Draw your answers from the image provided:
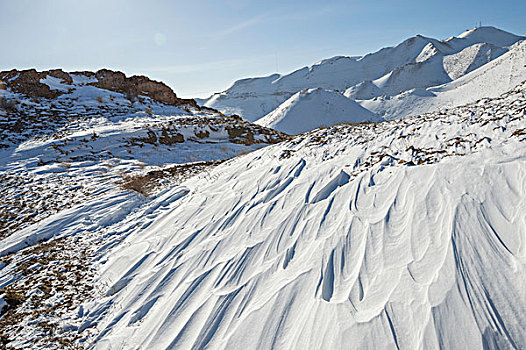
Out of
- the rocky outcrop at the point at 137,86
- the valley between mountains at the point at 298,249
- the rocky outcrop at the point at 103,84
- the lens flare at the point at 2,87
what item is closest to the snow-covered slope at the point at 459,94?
the rocky outcrop at the point at 103,84

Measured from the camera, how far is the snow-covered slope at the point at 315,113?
2656cm

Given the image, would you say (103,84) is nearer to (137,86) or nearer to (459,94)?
(137,86)

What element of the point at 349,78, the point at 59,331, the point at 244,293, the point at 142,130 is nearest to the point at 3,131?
the point at 142,130

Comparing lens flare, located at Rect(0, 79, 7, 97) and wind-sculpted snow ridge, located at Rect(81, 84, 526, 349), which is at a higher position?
lens flare, located at Rect(0, 79, 7, 97)

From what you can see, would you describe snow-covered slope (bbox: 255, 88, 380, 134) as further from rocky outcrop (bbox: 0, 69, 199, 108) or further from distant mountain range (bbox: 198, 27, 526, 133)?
rocky outcrop (bbox: 0, 69, 199, 108)

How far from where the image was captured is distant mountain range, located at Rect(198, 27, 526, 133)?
992 inches

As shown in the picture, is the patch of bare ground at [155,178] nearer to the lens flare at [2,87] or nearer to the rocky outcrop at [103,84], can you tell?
the rocky outcrop at [103,84]

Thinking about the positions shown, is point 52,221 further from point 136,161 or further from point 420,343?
point 420,343

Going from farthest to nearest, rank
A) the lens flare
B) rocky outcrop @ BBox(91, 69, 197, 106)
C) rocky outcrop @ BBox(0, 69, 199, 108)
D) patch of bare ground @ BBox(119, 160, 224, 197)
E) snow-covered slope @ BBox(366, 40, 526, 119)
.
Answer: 1. rocky outcrop @ BBox(91, 69, 197, 106)
2. snow-covered slope @ BBox(366, 40, 526, 119)
3. rocky outcrop @ BBox(0, 69, 199, 108)
4. the lens flare
5. patch of bare ground @ BBox(119, 160, 224, 197)

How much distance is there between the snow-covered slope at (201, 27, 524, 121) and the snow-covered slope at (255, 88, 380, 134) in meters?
13.2

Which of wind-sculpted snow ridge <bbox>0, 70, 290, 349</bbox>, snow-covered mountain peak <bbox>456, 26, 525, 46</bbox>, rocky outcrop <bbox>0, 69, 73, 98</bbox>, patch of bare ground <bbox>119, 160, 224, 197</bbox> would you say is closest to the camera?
wind-sculpted snow ridge <bbox>0, 70, 290, 349</bbox>

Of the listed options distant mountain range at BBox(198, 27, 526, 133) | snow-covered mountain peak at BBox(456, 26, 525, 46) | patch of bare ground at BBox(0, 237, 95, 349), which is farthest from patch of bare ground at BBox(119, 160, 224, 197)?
Result: snow-covered mountain peak at BBox(456, 26, 525, 46)

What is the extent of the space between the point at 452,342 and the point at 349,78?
236ft

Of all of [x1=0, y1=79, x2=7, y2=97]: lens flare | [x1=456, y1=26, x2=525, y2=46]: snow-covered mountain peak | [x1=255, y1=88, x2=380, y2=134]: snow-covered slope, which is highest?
[x1=456, y1=26, x2=525, y2=46]: snow-covered mountain peak
